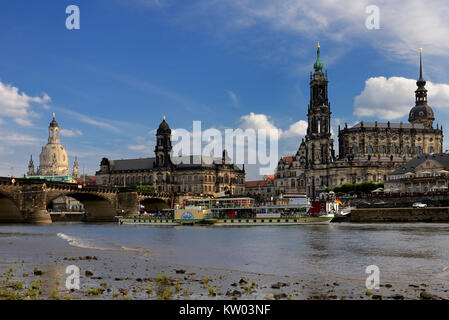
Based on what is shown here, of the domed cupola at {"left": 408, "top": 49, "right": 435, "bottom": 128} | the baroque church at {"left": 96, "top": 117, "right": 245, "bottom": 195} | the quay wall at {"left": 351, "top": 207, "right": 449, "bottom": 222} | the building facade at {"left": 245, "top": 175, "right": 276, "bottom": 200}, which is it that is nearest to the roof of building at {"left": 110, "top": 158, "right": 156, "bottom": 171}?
the baroque church at {"left": 96, "top": 117, "right": 245, "bottom": 195}

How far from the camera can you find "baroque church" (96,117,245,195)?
173m

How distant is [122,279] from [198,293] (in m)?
4.25

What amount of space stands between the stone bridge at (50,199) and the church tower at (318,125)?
5127 cm

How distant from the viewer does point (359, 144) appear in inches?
5443

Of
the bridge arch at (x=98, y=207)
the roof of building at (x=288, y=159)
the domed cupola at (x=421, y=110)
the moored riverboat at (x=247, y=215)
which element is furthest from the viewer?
the roof of building at (x=288, y=159)

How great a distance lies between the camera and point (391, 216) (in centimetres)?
7631

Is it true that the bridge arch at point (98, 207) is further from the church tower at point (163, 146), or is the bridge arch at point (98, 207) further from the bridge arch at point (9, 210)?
the church tower at point (163, 146)

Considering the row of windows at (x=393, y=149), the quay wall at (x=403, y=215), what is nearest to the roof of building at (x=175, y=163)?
the row of windows at (x=393, y=149)

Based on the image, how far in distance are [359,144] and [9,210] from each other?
90674 mm

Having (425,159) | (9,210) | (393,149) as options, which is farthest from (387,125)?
(9,210)

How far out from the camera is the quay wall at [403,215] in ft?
230

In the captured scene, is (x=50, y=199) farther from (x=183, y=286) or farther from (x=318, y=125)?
(x=318, y=125)
